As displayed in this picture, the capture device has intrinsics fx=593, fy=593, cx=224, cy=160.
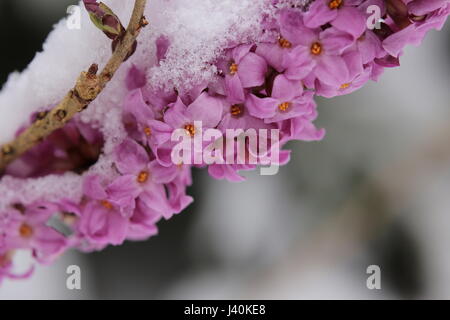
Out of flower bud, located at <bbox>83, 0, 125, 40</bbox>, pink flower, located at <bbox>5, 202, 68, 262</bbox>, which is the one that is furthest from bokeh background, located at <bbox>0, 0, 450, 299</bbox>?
flower bud, located at <bbox>83, 0, 125, 40</bbox>

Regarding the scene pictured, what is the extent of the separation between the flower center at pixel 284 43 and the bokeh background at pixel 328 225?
1471mm

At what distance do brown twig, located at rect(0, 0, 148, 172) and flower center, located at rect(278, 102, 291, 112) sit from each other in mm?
175

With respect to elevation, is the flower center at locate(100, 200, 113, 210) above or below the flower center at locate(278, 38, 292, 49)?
below

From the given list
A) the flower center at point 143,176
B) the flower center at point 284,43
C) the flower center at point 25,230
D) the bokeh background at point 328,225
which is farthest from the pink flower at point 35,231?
the bokeh background at point 328,225

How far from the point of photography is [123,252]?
2.19 meters

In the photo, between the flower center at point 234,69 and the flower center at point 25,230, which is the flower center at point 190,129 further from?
the flower center at point 25,230

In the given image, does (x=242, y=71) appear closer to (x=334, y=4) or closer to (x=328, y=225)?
(x=334, y=4)

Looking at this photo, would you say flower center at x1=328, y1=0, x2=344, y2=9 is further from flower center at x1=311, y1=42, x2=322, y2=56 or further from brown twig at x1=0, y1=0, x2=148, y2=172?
brown twig at x1=0, y1=0, x2=148, y2=172

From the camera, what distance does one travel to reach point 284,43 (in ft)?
2.13

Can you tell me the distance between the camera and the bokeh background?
217 cm

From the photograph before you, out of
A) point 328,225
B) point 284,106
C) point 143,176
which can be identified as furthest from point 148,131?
point 328,225

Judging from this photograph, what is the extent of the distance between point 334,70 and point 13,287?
160cm

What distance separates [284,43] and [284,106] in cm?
7
